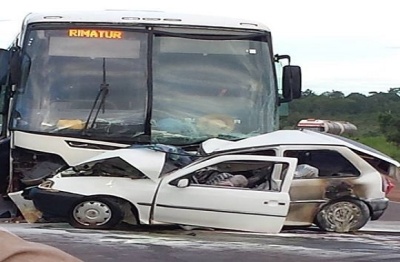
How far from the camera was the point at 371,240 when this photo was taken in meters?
9.88

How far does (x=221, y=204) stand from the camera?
944 centimetres

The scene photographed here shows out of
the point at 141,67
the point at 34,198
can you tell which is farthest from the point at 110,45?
the point at 34,198

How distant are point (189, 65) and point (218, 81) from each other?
399 millimetres

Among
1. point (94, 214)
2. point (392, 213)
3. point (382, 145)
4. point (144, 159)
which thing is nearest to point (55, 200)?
point (94, 214)

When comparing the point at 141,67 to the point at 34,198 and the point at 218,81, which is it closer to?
the point at 218,81

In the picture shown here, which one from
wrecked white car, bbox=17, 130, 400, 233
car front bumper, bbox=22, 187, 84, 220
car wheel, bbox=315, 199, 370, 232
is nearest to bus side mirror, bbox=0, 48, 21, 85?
wrecked white car, bbox=17, 130, 400, 233

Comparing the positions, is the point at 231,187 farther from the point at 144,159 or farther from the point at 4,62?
the point at 4,62

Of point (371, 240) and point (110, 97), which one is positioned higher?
point (110, 97)

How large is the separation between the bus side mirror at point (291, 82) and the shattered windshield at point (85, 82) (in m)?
1.80

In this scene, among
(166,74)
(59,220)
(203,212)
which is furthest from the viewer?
(166,74)

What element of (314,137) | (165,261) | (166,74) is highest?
(166,74)

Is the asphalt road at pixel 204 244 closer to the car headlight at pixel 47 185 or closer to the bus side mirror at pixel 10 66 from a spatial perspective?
the car headlight at pixel 47 185

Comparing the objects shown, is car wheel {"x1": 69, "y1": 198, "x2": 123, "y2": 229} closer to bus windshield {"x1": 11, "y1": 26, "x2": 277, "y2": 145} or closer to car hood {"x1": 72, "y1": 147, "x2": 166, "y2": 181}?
car hood {"x1": 72, "y1": 147, "x2": 166, "y2": 181}

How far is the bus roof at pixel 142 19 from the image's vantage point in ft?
35.2
